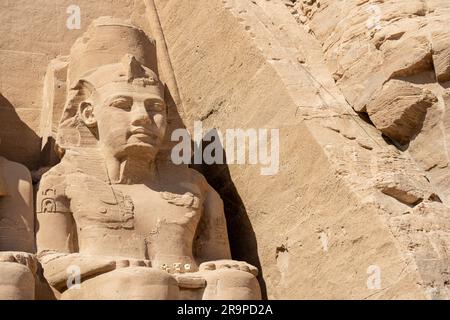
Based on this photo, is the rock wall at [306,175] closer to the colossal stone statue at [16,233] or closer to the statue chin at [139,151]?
the statue chin at [139,151]

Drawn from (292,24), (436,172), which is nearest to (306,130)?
(436,172)

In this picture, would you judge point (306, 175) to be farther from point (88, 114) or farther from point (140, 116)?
point (88, 114)

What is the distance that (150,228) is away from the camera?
6.62 m

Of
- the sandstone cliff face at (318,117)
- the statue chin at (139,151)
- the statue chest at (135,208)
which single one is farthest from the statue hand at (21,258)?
the sandstone cliff face at (318,117)

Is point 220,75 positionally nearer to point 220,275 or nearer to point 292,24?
point 292,24

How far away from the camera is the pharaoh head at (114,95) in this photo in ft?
22.0

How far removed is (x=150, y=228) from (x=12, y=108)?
5.23 feet

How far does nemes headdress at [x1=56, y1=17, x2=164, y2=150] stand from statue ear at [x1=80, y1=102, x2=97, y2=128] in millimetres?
42

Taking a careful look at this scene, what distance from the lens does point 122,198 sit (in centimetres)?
668

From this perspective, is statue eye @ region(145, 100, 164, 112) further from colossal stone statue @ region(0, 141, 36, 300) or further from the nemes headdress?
colossal stone statue @ region(0, 141, 36, 300)

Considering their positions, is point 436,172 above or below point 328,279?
above

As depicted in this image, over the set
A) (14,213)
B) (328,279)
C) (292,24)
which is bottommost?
(328,279)

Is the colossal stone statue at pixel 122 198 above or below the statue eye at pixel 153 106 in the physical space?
below

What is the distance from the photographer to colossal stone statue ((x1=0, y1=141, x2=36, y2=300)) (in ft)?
19.1
